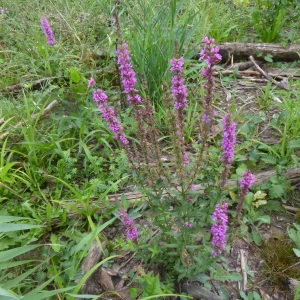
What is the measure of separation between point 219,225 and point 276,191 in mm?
836

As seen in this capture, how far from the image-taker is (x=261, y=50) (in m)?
3.27

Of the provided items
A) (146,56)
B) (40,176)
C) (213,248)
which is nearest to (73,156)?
(40,176)

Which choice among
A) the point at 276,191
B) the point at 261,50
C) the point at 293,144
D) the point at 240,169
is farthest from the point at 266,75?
the point at 276,191

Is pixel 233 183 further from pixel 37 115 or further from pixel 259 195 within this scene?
pixel 37 115

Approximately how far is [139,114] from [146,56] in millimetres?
1427

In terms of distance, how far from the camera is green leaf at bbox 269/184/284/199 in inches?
78.5

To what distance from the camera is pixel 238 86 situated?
3.07 meters

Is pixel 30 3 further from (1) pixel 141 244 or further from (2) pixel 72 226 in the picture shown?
(1) pixel 141 244

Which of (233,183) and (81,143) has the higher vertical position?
(81,143)

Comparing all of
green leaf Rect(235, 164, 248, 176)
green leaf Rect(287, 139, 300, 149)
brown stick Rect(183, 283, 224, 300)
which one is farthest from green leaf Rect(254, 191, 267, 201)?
brown stick Rect(183, 283, 224, 300)

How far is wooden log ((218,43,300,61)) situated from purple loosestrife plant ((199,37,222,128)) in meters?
2.24

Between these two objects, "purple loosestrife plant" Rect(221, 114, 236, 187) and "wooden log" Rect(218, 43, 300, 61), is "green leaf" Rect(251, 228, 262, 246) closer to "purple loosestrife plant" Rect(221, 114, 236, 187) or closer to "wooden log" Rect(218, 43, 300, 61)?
"purple loosestrife plant" Rect(221, 114, 236, 187)

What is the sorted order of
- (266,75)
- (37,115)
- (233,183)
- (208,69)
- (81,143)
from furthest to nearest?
(266,75)
(37,115)
(81,143)
(233,183)
(208,69)

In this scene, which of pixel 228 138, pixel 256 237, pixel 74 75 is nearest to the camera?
pixel 228 138
